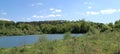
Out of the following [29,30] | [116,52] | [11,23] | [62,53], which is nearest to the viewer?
[116,52]

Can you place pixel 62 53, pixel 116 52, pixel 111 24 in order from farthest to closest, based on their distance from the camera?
pixel 111 24 → pixel 62 53 → pixel 116 52

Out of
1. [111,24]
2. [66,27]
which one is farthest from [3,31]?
[111,24]

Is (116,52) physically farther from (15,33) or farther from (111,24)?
(15,33)

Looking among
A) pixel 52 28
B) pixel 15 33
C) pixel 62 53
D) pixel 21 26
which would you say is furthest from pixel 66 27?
pixel 62 53

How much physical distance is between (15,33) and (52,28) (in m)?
16.1

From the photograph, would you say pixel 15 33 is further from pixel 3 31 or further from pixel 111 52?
pixel 111 52

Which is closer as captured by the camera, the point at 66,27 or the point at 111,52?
the point at 111,52

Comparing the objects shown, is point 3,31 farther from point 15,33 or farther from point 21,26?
point 21,26

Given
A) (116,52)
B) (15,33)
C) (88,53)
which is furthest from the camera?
(15,33)

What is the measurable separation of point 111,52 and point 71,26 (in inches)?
3214

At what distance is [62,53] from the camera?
583 inches

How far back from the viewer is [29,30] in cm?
11706

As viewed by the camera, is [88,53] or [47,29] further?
[47,29]

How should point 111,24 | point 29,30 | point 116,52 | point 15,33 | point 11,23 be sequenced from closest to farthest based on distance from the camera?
point 116,52, point 111,24, point 15,33, point 29,30, point 11,23
